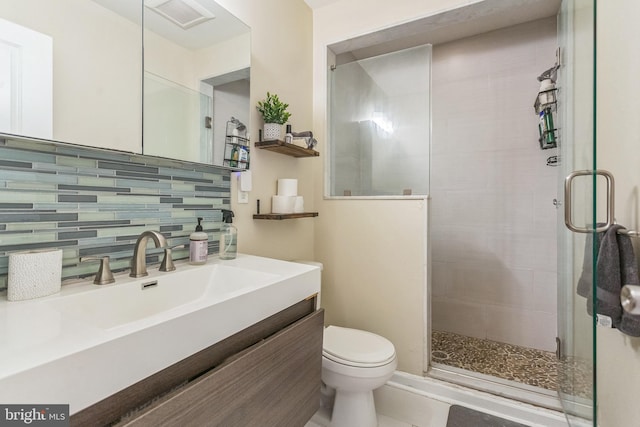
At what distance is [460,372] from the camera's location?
70.9 inches

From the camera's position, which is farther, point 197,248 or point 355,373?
point 355,373

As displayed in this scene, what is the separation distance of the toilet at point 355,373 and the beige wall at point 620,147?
2.59 ft

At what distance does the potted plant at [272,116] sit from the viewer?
1688 millimetres

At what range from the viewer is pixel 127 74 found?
43.1 inches

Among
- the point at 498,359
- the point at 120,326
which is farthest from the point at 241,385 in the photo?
the point at 498,359

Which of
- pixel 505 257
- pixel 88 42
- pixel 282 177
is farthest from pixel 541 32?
pixel 88 42

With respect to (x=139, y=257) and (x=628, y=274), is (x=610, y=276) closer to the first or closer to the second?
(x=628, y=274)

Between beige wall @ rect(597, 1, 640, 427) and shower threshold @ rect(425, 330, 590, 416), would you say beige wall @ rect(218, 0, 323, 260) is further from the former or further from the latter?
beige wall @ rect(597, 1, 640, 427)

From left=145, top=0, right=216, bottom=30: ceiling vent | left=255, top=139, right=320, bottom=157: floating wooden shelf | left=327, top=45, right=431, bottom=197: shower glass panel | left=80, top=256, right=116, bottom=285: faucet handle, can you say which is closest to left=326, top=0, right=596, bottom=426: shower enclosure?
left=327, top=45, right=431, bottom=197: shower glass panel

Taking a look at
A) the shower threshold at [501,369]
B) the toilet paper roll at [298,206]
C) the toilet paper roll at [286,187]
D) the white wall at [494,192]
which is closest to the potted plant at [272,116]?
the toilet paper roll at [286,187]

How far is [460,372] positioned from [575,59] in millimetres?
1661

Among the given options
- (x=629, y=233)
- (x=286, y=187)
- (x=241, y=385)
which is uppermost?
(x=286, y=187)

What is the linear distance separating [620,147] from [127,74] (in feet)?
5.24

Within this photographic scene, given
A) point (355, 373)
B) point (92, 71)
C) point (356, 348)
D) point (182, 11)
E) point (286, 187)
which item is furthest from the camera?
point (286, 187)
